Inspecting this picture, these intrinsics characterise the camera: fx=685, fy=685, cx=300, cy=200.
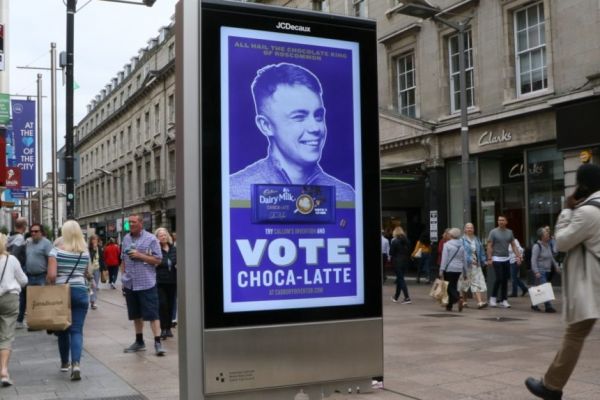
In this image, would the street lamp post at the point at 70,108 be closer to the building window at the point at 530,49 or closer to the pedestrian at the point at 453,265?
the pedestrian at the point at 453,265

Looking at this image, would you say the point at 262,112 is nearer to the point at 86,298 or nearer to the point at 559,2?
the point at 86,298

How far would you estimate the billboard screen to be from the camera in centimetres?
Result: 404

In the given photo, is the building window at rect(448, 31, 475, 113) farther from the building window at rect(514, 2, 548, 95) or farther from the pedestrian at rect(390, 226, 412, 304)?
the pedestrian at rect(390, 226, 412, 304)

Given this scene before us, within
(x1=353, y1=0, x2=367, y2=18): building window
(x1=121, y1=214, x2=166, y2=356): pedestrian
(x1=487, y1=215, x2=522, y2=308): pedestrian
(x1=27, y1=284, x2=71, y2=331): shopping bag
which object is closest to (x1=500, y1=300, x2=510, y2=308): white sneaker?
(x1=487, y1=215, x2=522, y2=308): pedestrian

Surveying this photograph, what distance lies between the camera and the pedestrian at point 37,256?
1123 centimetres

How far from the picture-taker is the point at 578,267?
5.29 metres

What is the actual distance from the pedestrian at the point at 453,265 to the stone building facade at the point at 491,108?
5.29 meters

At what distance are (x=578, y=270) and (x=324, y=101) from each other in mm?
2474

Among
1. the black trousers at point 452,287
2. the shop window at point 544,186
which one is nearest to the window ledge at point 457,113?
the shop window at point 544,186

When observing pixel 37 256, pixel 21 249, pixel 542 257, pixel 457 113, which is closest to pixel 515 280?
pixel 542 257

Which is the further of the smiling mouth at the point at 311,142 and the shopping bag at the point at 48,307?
the shopping bag at the point at 48,307

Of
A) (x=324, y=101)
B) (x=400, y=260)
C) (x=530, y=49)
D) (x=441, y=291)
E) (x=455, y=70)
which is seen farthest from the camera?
(x=455, y=70)

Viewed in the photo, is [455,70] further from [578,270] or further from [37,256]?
[578,270]

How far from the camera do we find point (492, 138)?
66.2 feet
